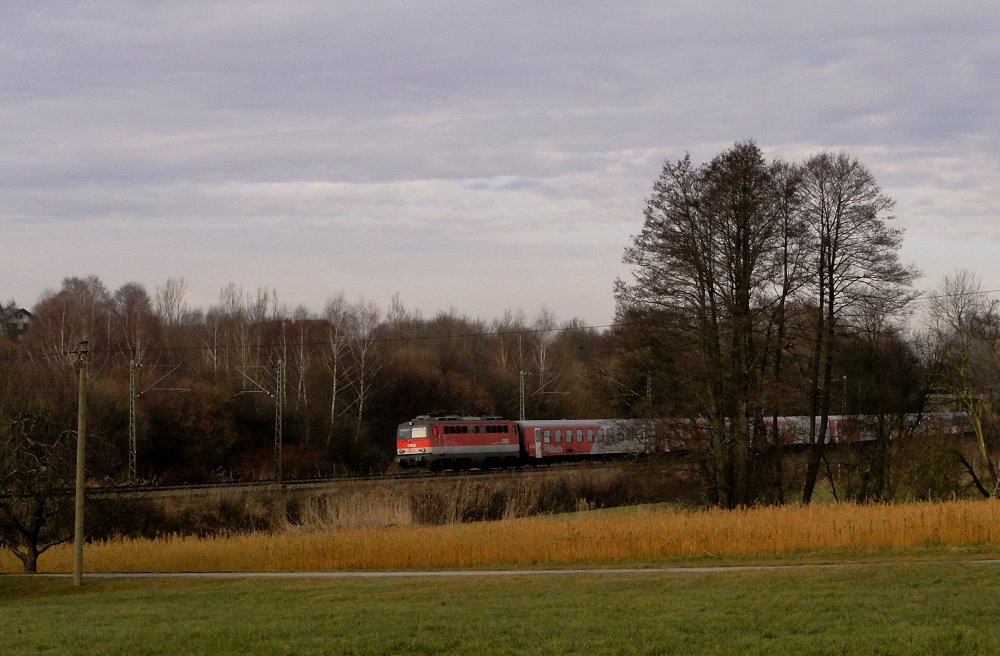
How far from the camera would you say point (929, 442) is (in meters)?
41.2

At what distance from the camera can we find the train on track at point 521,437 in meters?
45.7

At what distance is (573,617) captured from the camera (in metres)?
14.4

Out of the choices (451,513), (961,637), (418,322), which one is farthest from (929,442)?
(418,322)

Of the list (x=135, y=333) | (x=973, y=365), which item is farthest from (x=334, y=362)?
(x=973, y=365)

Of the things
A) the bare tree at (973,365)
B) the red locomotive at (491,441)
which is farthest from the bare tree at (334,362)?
the bare tree at (973,365)

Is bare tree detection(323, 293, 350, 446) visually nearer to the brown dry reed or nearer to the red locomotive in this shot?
the red locomotive

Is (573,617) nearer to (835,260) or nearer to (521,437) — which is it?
(835,260)

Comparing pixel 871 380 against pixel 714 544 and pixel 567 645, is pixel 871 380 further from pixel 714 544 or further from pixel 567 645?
pixel 567 645

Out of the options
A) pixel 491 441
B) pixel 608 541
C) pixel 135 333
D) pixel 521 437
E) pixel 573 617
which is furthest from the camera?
pixel 135 333

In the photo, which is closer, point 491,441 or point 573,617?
point 573,617

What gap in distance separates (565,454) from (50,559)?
35.3 metres

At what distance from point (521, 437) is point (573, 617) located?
5012 centimetres

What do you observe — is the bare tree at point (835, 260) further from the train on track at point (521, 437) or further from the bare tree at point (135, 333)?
the bare tree at point (135, 333)

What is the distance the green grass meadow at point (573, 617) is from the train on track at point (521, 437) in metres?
26.1
